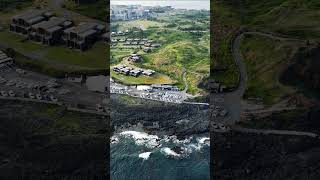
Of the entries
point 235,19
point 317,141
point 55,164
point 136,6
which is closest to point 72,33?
point 136,6

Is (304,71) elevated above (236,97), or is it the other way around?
(304,71)

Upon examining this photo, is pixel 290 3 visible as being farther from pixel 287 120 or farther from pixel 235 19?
pixel 287 120

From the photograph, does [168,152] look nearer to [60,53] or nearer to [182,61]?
[182,61]

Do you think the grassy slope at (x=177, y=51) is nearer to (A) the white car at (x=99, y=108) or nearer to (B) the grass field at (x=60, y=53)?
(B) the grass field at (x=60, y=53)

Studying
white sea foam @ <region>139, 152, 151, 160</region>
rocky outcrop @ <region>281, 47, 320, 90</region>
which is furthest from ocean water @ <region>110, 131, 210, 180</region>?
rocky outcrop @ <region>281, 47, 320, 90</region>

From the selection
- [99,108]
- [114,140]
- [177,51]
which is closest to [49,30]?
[99,108]
